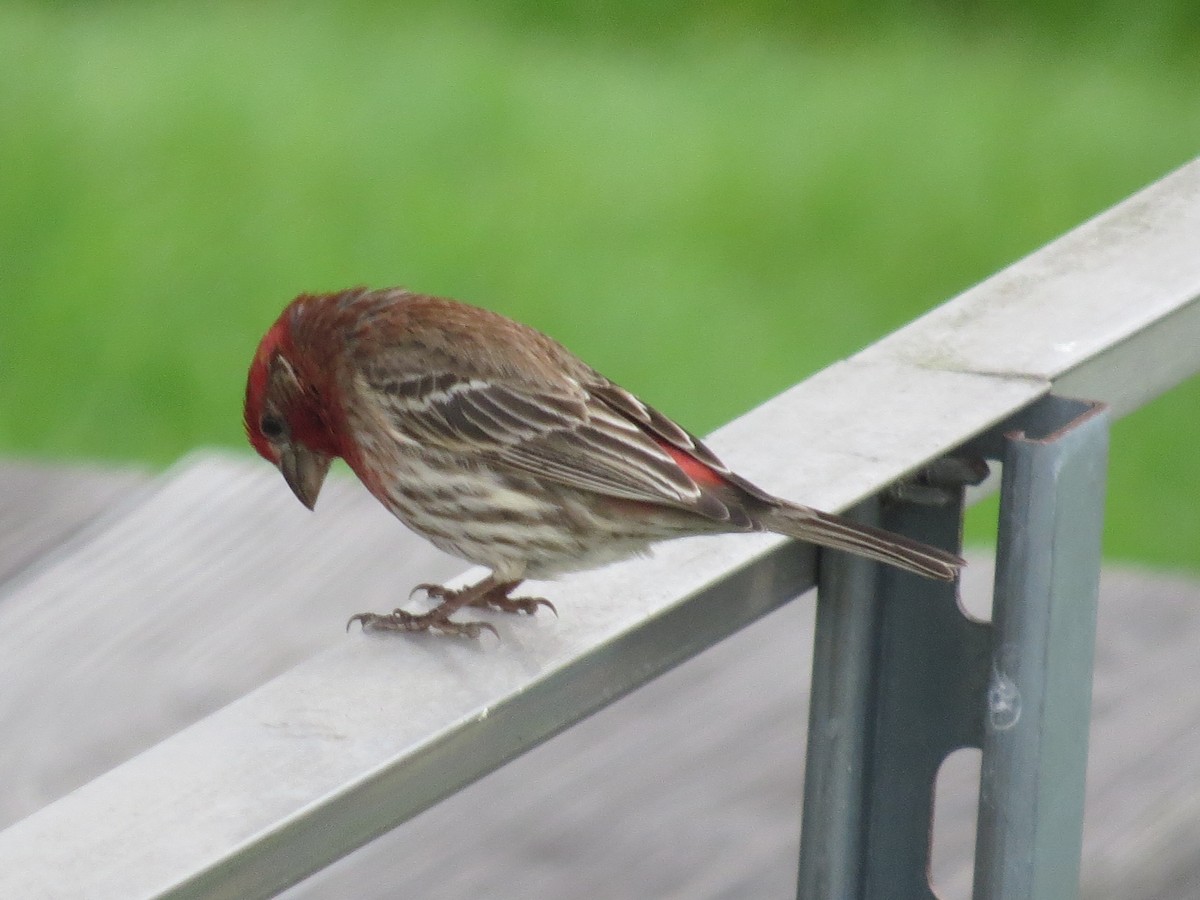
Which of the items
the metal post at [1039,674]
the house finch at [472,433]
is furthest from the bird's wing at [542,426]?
the metal post at [1039,674]

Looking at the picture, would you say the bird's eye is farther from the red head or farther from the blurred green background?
the blurred green background

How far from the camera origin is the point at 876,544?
204 cm

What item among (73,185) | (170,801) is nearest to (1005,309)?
(170,801)

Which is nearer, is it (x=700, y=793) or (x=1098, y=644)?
(x=700, y=793)

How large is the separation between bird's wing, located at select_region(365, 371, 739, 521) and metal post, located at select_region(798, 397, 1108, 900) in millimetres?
873

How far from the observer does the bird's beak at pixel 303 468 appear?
3164mm

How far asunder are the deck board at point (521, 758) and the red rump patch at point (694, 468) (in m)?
0.24

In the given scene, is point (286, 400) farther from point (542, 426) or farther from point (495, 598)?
point (495, 598)

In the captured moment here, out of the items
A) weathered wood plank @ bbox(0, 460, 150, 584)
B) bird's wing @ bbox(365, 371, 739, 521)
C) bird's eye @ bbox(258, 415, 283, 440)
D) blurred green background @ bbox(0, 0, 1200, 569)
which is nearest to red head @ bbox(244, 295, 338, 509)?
bird's eye @ bbox(258, 415, 283, 440)

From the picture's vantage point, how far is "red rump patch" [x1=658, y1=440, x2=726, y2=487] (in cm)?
269

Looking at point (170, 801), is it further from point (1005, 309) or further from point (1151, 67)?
point (1151, 67)

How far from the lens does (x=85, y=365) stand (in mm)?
7309

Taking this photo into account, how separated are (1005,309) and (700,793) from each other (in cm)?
66

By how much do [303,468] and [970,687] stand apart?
1.42 meters
